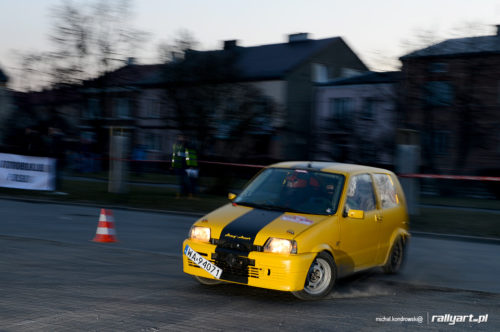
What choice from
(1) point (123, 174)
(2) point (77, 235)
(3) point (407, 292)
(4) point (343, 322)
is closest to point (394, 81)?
(1) point (123, 174)

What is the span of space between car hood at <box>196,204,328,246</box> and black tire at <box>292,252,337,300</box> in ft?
1.39

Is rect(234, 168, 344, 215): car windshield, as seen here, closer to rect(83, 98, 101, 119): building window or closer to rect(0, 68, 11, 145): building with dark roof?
rect(83, 98, 101, 119): building window

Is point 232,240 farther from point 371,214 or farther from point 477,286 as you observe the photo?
point 477,286

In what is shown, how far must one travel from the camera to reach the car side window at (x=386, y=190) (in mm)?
8883

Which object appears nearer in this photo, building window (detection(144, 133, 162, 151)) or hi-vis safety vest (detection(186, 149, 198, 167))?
hi-vis safety vest (detection(186, 149, 198, 167))

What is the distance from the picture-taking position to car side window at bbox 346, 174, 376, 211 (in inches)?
316

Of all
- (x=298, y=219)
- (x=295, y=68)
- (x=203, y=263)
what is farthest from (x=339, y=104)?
(x=203, y=263)

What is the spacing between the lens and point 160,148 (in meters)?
55.6

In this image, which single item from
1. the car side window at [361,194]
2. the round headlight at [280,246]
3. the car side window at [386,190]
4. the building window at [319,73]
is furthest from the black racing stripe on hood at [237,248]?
the building window at [319,73]

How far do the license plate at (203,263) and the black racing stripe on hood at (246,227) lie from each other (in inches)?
11.4

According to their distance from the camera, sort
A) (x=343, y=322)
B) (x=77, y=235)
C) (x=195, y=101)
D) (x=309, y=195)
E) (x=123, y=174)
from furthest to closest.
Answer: (x=195, y=101)
(x=123, y=174)
(x=77, y=235)
(x=309, y=195)
(x=343, y=322)

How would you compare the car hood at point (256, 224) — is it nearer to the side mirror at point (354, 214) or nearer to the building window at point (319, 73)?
the side mirror at point (354, 214)

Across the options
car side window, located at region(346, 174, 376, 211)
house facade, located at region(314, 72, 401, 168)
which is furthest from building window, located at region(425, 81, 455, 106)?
car side window, located at region(346, 174, 376, 211)

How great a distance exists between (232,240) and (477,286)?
11.9 ft
